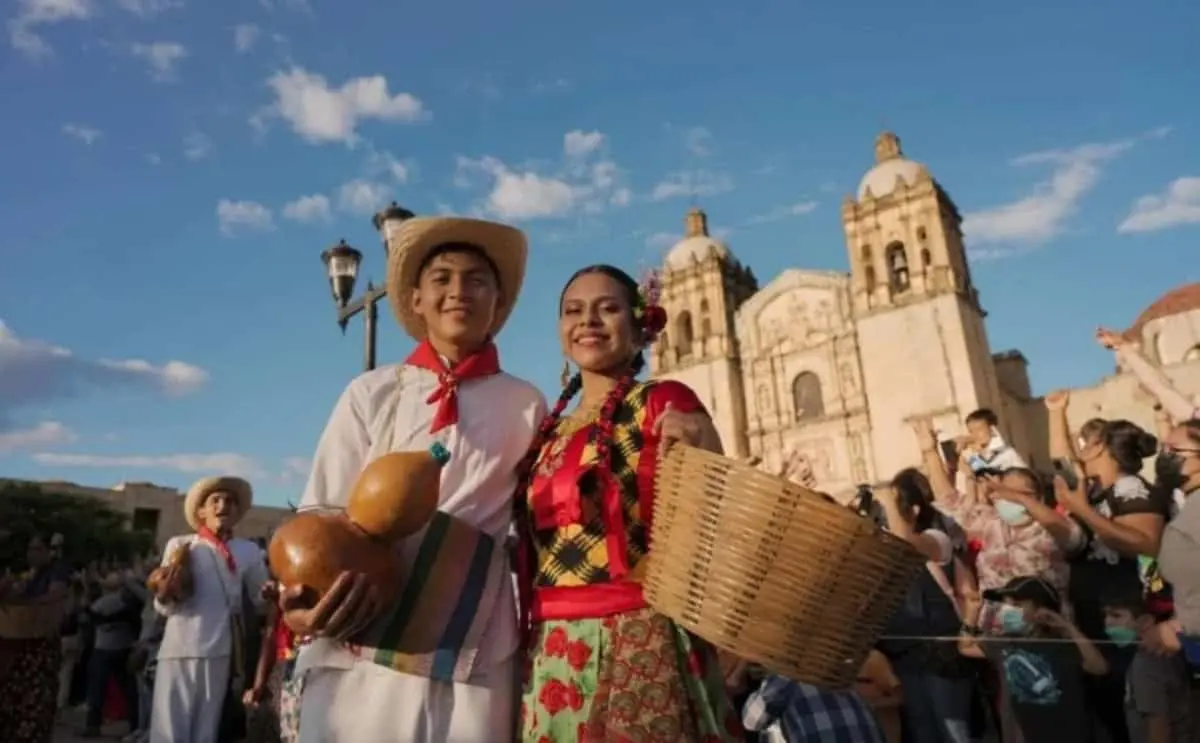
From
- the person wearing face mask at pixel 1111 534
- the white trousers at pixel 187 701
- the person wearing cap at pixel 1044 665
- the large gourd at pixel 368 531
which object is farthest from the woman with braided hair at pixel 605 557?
the white trousers at pixel 187 701

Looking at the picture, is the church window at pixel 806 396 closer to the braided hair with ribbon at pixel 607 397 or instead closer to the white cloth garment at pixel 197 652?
the white cloth garment at pixel 197 652

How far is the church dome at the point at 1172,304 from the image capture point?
30.8 m

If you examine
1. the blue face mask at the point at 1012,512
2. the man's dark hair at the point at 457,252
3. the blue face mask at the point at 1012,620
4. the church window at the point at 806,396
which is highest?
the church window at the point at 806,396

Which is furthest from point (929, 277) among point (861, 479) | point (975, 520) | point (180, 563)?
point (180, 563)

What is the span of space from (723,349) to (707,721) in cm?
3496

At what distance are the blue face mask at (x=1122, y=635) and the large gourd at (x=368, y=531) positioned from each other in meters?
3.79

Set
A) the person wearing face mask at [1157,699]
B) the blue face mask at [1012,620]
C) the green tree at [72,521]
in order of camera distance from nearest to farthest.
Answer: the person wearing face mask at [1157,699] < the blue face mask at [1012,620] < the green tree at [72,521]

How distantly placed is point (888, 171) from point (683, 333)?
37.2ft

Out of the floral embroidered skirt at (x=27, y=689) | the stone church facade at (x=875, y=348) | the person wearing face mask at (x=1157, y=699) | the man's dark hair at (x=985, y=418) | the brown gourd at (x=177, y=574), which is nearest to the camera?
the person wearing face mask at (x=1157, y=699)

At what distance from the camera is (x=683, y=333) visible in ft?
126

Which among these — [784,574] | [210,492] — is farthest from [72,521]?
[784,574]

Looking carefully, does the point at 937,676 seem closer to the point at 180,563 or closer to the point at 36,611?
the point at 180,563

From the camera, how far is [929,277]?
101 feet

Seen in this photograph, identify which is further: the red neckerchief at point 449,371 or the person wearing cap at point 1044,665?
the person wearing cap at point 1044,665
